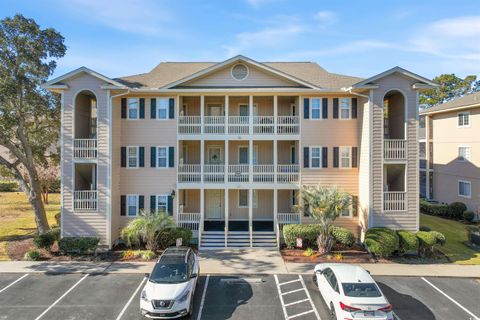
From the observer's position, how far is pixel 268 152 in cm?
2188

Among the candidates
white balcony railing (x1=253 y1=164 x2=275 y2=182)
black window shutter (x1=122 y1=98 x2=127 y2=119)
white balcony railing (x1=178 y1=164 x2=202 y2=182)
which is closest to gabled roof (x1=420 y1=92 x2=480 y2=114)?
white balcony railing (x1=253 y1=164 x2=275 y2=182)

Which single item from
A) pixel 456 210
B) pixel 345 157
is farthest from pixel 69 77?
pixel 456 210

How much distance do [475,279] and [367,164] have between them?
733 cm

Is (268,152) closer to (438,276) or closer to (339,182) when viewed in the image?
(339,182)

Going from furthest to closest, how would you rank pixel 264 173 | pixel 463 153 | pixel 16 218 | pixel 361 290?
pixel 463 153 → pixel 16 218 → pixel 264 173 → pixel 361 290

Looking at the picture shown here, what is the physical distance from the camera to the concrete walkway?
14.7 meters

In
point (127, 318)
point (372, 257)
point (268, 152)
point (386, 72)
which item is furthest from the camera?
point (268, 152)

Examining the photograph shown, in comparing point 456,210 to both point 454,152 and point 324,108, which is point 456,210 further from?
point 324,108

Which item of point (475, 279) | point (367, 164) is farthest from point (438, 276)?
point (367, 164)

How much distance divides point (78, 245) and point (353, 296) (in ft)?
45.9

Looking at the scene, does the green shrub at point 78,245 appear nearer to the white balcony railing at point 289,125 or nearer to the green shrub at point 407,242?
the white balcony railing at point 289,125

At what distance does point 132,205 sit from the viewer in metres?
19.6

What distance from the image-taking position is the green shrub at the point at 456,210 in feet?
83.7

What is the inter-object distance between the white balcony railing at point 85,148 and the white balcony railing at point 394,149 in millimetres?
16899
